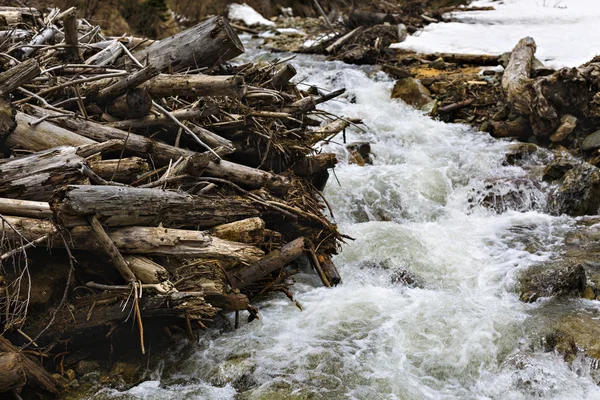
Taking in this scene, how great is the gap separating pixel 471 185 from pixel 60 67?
5.52 meters

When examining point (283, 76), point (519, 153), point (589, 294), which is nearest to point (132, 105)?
point (283, 76)

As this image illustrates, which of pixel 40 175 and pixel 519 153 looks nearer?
pixel 40 175

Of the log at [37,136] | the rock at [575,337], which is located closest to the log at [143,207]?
the log at [37,136]

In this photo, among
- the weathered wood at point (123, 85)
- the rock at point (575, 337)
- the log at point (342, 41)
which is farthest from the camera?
the log at point (342, 41)

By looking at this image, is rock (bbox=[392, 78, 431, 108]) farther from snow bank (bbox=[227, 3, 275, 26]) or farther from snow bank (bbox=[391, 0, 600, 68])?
snow bank (bbox=[227, 3, 275, 26])

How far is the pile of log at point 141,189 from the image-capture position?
4.00m

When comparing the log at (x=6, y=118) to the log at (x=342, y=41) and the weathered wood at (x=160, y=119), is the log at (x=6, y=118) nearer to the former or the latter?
the weathered wood at (x=160, y=119)

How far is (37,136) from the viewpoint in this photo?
4578 mm

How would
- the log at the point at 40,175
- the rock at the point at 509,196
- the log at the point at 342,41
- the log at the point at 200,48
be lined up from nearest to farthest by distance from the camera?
the log at the point at 40,175
the log at the point at 200,48
the rock at the point at 509,196
the log at the point at 342,41

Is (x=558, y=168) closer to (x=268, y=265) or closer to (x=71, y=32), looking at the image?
(x=268, y=265)

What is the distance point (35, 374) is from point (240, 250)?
1.74 m

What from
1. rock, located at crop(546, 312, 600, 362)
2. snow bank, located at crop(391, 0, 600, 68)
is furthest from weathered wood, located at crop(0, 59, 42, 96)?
snow bank, located at crop(391, 0, 600, 68)

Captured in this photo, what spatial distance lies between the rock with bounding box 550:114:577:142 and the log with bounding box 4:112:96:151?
6858 millimetres

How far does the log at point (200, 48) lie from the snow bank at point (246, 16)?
52.9 feet
